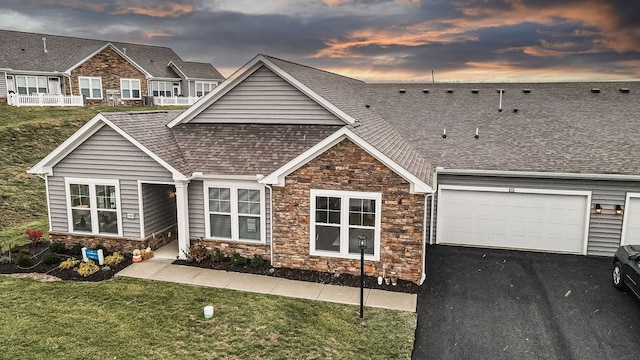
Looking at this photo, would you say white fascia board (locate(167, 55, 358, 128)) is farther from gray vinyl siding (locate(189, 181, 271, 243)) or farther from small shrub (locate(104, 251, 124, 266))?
small shrub (locate(104, 251, 124, 266))

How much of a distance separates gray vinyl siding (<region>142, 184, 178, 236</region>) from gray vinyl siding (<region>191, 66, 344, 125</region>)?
10.4 ft

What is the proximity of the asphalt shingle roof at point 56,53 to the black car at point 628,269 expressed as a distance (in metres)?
41.4

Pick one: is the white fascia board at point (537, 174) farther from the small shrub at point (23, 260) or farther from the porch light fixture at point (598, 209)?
the small shrub at point (23, 260)

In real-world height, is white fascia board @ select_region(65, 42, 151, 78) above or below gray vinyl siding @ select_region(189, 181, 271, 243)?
above

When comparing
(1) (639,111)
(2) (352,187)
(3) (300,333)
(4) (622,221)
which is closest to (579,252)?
(4) (622,221)

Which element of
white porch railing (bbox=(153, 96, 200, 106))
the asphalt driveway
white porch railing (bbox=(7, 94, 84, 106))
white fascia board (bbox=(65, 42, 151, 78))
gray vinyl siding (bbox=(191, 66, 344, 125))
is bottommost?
the asphalt driveway

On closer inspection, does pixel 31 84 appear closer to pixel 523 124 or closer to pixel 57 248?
pixel 57 248

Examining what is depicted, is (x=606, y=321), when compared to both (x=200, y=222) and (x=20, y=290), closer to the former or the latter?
(x=200, y=222)

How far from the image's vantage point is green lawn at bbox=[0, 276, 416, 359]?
837cm

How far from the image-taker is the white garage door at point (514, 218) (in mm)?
14438

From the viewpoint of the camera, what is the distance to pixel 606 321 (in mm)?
9977

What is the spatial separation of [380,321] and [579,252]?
341 inches

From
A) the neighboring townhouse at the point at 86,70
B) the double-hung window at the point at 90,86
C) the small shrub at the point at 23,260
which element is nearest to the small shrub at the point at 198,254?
the small shrub at the point at 23,260

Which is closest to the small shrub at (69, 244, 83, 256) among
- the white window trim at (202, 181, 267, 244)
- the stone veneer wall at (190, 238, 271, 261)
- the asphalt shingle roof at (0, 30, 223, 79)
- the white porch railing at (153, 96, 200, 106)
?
the stone veneer wall at (190, 238, 271, 261)
